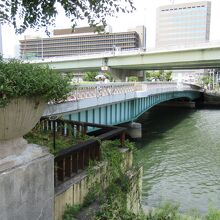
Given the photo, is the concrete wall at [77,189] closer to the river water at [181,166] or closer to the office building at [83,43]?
the river water at [181,166]

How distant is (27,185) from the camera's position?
10.1 ft

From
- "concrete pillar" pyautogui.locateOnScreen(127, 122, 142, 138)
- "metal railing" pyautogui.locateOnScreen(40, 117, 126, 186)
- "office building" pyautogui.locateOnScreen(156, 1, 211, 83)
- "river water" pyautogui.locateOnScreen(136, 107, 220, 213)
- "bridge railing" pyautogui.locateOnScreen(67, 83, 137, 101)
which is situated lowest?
"river water" pyautogui.locateOnScreen(136, 107, 220, 213)

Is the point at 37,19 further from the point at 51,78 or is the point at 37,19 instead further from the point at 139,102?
the point at 139,102

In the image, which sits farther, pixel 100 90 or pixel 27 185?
pixel 100 90

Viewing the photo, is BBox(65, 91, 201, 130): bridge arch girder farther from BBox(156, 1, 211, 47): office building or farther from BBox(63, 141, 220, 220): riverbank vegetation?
BBox(156, 1, 211, 47): office building

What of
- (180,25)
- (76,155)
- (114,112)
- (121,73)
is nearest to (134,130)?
(114,112)

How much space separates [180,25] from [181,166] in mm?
106261

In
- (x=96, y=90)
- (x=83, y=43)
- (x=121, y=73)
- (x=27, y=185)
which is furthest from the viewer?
(x=83, y=43)

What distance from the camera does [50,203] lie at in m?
3.54

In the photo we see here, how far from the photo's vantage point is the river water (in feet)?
36.4

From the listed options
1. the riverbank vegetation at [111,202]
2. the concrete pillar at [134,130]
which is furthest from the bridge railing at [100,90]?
the riverbank vegetation at [111,202]

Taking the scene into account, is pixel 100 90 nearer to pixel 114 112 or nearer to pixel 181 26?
pixel 114 112

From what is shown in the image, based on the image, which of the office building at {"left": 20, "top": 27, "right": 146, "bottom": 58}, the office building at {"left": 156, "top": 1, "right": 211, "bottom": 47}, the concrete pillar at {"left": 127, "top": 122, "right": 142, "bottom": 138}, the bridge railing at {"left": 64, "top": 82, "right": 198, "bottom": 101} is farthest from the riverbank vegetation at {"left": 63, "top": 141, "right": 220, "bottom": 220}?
the office building at {"left": 156, "top": 1, "right": 211, "bottom": 47}

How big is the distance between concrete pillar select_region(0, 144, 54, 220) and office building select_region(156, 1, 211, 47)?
109525 mm
